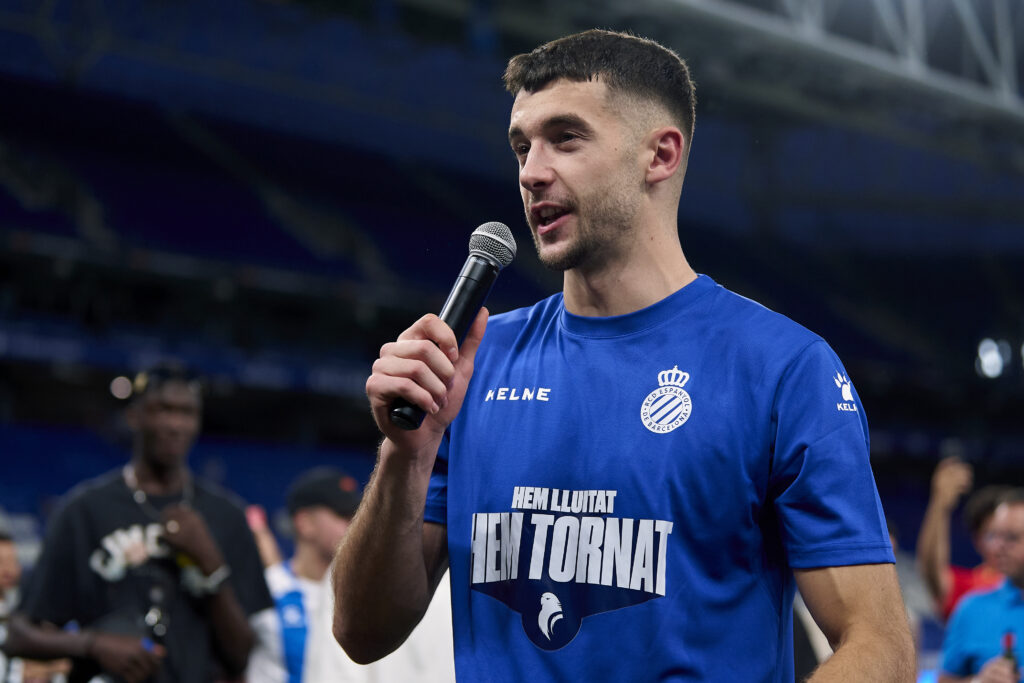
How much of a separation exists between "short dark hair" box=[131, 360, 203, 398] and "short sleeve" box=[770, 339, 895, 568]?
3.21 metres

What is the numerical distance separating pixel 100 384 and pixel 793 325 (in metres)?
15.3

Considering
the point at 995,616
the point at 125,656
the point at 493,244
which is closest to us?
the point at 493,244

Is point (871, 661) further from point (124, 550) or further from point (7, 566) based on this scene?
point (7, 566)

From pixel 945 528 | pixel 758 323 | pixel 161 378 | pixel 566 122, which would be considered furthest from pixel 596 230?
pixel 945 528

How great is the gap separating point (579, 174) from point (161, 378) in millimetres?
2992

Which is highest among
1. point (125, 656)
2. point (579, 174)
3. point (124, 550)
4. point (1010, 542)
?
point (579, 174)

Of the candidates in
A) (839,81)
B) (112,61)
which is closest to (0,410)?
(112,61)

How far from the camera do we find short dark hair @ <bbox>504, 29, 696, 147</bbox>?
1936mm

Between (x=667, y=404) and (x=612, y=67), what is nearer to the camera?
(x=667, y=404)

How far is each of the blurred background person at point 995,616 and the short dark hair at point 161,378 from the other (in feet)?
11.2

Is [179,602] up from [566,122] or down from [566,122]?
down

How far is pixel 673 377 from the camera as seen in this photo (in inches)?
72.1

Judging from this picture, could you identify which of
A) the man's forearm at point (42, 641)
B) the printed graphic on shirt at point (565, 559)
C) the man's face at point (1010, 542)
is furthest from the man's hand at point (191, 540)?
the man's face at point (1010, 542)

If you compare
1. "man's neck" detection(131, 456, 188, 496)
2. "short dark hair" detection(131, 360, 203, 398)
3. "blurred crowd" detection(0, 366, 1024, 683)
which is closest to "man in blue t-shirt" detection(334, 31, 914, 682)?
"blurred crowd" detection(0, 366, 1024, 683)
